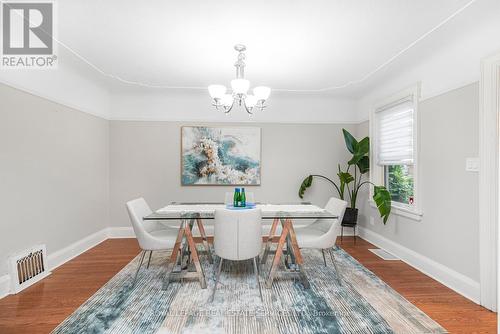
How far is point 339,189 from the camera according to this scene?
4.57m

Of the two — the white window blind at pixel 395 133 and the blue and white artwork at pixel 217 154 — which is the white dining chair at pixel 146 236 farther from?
the white window blind at pixel 395 133

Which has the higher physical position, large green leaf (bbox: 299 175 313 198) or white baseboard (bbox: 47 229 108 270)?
large green leaf (bbox: 299 175 313 198)

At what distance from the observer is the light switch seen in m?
2.32

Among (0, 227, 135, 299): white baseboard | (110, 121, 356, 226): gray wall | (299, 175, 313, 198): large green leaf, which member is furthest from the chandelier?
(0, 227, 135, 299): white baseboard

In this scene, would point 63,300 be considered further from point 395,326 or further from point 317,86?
point 317,86

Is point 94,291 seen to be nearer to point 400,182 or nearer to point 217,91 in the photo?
point 217,91

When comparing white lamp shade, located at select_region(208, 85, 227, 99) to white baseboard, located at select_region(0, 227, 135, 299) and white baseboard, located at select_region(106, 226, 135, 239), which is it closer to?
white baseboard, located at select_region(0, 227, 135, 299)

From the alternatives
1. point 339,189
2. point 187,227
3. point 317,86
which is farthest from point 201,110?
point 339,189

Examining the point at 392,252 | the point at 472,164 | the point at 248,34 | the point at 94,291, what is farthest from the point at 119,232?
the point at 472,164

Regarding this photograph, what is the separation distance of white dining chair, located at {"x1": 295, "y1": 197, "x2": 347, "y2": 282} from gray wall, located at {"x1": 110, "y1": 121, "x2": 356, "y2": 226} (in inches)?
56.8

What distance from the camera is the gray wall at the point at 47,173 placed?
8.06 feet

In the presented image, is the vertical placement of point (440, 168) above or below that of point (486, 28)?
below

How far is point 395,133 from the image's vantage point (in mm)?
3596

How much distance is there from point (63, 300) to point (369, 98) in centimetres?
470
